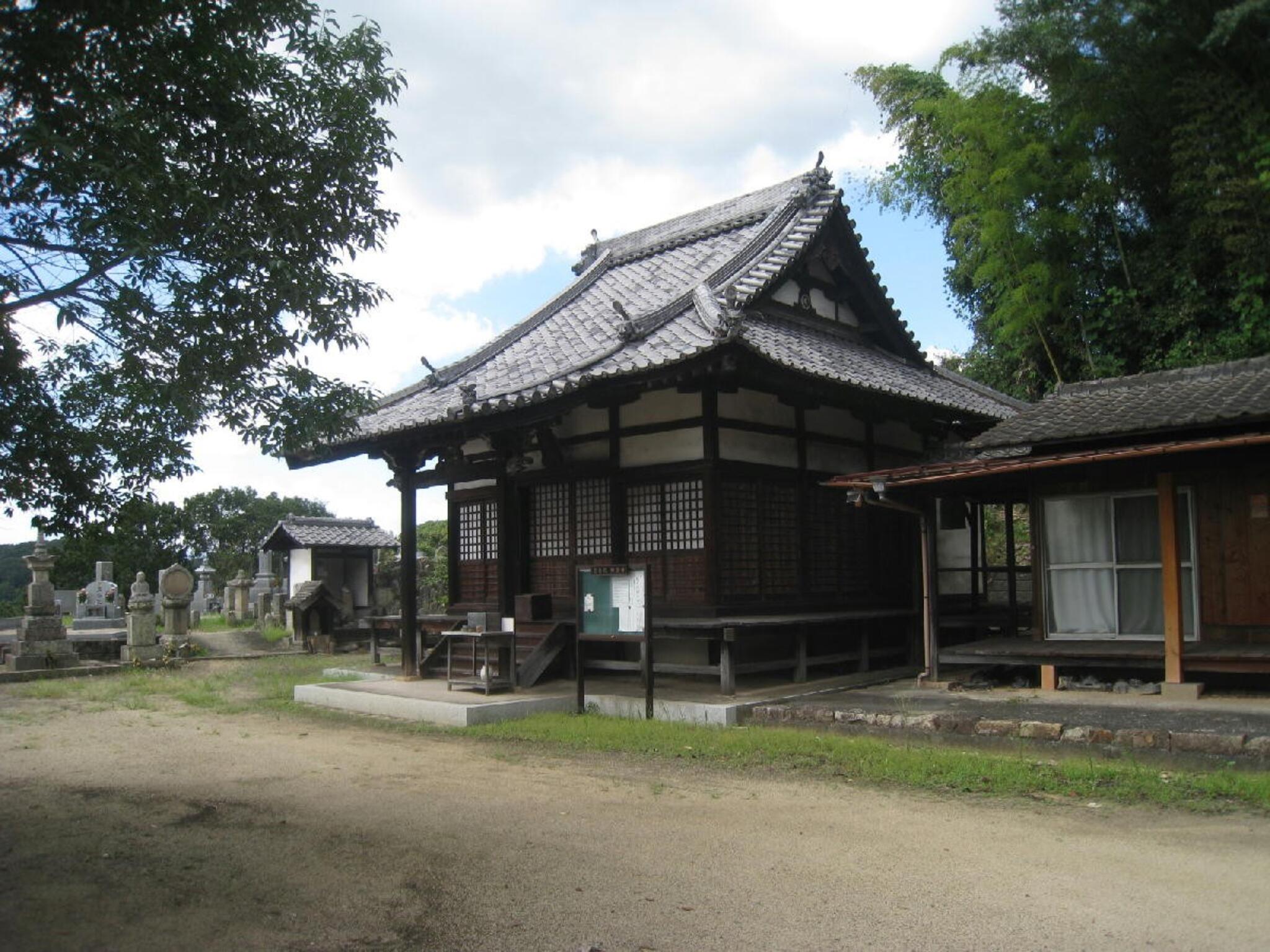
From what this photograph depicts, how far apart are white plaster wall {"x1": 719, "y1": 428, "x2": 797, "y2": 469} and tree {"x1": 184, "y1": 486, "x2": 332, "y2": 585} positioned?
47.7 m

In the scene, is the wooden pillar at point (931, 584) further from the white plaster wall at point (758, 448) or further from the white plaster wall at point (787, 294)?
the white plaster wall at point (787, 294)

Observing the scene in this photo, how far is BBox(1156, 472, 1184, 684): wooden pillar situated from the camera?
32.9 ft

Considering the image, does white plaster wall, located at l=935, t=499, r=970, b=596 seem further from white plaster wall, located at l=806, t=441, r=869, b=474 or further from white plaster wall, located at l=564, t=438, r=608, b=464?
white plaster wall, located at l=564, t=438, r=608, b=464

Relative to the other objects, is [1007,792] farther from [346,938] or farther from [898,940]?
[346,938]

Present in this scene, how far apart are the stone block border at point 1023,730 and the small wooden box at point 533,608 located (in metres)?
3.69

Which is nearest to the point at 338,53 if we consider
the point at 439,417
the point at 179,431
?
the point at 179,431

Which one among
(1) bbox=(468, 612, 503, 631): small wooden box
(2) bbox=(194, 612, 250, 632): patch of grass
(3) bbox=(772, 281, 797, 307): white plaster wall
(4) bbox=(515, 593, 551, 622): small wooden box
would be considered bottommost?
(2) bbox=(194, 612, 250, 632): patch of grass

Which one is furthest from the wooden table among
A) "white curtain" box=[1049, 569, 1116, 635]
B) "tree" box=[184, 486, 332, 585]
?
"tree" box=[184, 486, 332, 585]

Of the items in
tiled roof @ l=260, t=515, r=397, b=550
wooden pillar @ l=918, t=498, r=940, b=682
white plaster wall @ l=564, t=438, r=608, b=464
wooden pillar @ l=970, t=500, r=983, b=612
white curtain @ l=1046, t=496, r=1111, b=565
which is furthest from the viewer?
tiled roof @ l=260, t=515, r=397, b=550

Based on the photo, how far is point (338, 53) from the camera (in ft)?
21.2

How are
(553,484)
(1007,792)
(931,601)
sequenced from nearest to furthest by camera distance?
(1007,792) → (931,601) → (553,484)

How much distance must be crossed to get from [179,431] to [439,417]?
628 centimetres

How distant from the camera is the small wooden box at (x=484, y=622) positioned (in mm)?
12820

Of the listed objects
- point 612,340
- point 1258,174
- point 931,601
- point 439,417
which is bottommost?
point 931,601
